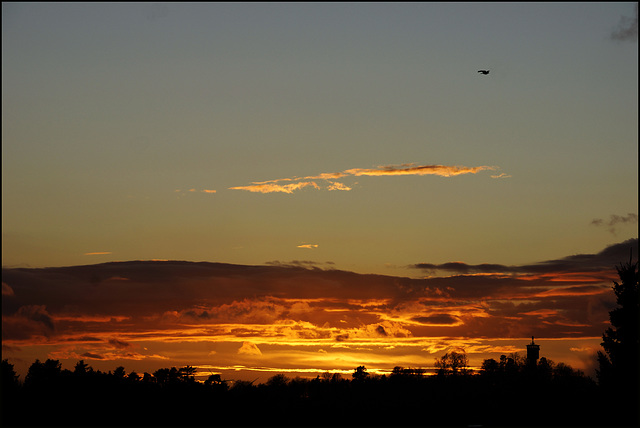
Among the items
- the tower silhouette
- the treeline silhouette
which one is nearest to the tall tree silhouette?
the treeline silhouette

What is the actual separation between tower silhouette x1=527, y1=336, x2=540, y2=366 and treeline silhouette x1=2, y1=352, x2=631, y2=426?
2639mm

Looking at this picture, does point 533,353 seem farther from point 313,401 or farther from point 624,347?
point 624,347

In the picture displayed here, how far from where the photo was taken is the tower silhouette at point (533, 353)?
7534 inches

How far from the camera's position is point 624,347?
93.2m

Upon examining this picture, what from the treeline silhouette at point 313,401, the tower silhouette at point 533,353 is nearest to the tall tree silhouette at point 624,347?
the treeline silhouette at point 313,401

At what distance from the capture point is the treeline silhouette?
122188mm

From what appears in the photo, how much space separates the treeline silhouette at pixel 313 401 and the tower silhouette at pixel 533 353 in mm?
2639

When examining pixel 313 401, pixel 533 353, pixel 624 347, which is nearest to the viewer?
pixel 624 347

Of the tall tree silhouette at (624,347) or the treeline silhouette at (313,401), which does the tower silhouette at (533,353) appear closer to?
the treeline silhouette at (313,401)

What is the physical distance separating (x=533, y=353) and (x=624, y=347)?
101676 mm

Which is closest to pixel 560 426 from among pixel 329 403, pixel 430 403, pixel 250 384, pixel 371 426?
pixel 371 426

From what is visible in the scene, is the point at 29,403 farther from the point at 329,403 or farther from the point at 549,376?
the point at 549,376

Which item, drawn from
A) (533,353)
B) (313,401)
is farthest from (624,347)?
(533,353)

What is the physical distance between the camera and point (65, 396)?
152 meters
